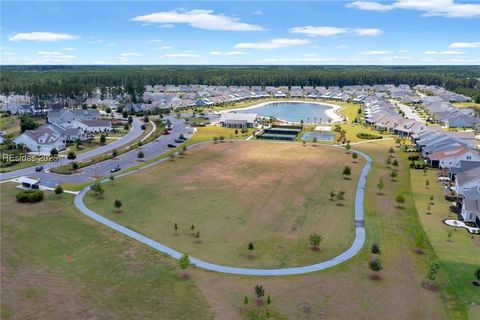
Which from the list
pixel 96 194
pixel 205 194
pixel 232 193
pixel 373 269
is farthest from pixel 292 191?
pixel 96 194

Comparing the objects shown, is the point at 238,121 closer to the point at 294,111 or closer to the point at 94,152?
the point at 94,152

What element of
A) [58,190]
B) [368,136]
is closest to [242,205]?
[58,190]

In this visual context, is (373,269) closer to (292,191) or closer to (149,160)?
(292,191)

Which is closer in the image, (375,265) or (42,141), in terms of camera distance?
(375,265)

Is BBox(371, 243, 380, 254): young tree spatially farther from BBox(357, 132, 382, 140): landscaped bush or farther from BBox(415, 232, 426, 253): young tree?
BBox(357, 132, 382, 140): landscaped bush

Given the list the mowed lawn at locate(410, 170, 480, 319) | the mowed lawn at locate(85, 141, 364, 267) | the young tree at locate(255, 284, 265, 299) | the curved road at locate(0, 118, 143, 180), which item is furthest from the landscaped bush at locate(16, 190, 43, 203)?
the mowed lawn at locate(410, 170, 480, 319)

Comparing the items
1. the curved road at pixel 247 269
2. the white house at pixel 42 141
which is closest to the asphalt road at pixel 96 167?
the white house at pixel 42 141
